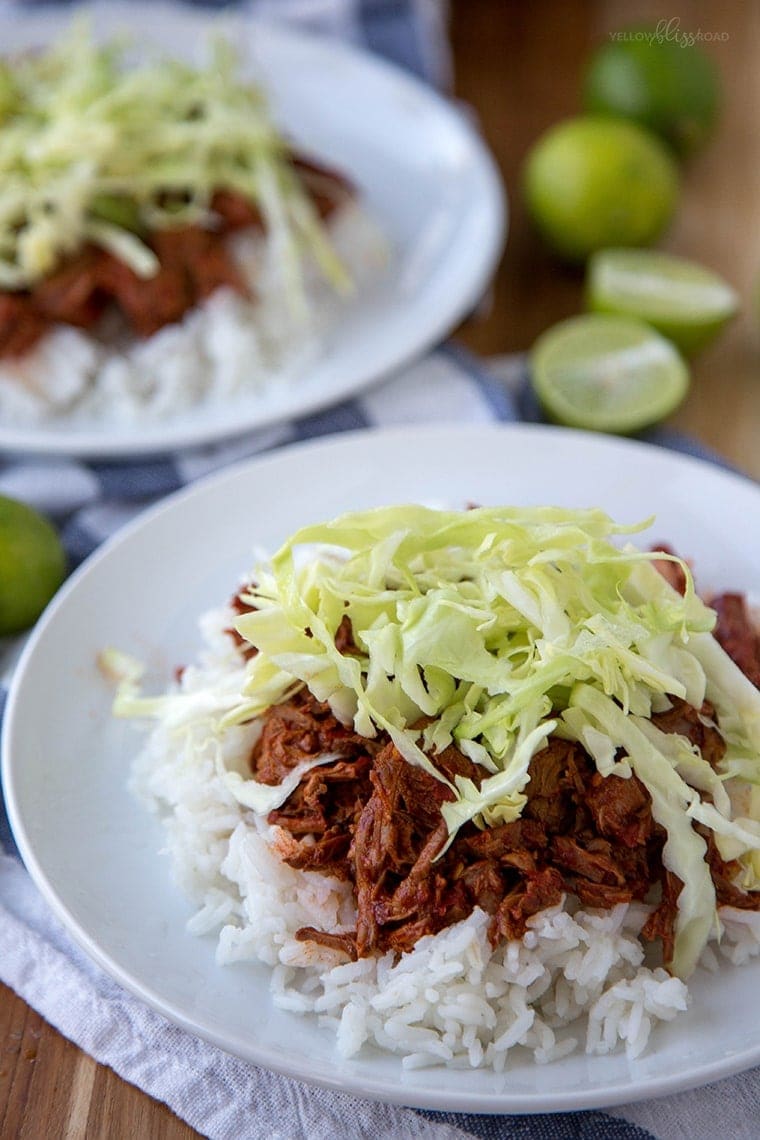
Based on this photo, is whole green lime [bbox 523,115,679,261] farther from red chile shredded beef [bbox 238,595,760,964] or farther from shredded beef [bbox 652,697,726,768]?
red chile shredded beef [bbox 238,595,760,964]

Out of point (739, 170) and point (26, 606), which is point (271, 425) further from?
point (739, 170)

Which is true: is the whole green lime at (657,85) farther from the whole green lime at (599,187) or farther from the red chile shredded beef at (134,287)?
the red chile shredded beef at (134,287)

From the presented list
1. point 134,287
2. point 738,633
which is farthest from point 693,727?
point 134,287

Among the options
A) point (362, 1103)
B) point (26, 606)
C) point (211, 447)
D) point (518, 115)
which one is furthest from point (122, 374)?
point (518, 115)

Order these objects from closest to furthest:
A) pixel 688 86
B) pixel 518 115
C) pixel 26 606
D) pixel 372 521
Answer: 1. pixel 372 521
2. pixel 26 606
3. pixel 688 86
4. pixel 518 115

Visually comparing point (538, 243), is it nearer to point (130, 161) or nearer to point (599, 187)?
point (599, 187)

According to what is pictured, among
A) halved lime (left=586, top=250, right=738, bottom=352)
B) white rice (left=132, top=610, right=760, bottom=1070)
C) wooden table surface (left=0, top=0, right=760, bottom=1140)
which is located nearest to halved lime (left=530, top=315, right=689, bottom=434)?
halved lime (left=586, top=250, right=738, bottom=352)
